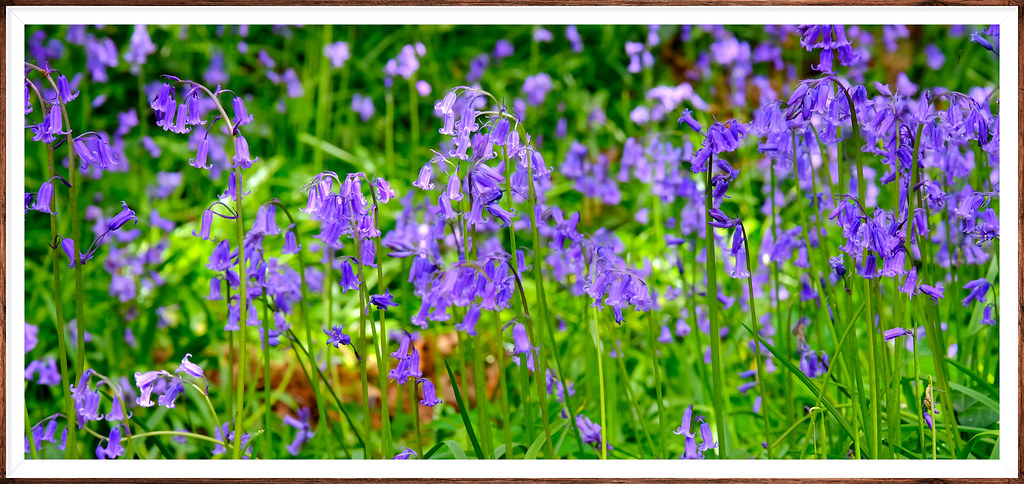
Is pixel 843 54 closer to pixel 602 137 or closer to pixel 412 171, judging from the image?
pixel 412 171

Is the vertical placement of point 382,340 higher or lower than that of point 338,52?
lower

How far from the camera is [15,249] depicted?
2.27 meters

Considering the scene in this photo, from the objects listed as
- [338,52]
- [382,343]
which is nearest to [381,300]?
[382,343]

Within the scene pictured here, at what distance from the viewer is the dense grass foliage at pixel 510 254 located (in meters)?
2.02

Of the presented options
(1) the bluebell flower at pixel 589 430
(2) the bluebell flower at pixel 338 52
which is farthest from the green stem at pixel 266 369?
(2) the bluebell flower at pixel 338 52

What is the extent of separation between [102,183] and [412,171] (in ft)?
6.40

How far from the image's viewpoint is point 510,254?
86.8 inches

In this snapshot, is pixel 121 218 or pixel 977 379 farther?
pixel 977 379

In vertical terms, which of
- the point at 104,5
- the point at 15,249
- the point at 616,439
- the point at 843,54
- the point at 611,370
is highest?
the point at 104,5

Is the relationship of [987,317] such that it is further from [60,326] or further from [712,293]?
[60,326]

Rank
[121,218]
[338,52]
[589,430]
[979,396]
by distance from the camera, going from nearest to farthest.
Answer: [121,218], [979,396], [589,430], [338,52]

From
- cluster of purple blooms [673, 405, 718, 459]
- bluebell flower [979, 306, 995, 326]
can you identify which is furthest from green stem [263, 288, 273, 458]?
bluebell flower [979, 306, 995, 326]

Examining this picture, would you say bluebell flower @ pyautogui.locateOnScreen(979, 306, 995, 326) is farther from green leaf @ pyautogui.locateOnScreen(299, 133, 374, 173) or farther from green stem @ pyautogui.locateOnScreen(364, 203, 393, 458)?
green leaf @ pyautogui.locateOnScreen(299, 133, 374, 173)

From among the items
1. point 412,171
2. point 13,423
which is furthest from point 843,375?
point 412,171
